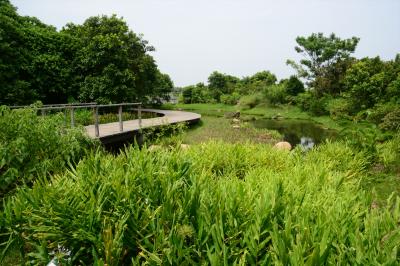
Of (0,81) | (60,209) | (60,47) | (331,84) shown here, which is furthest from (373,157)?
(331,84)

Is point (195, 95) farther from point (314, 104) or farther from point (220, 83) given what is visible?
point (314, 104)

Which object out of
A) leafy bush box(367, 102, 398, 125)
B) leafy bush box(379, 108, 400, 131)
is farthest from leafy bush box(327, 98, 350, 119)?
leafy bush box(379, 108, 400, 131)

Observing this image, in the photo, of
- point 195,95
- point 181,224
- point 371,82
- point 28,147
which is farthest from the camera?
point 195,95

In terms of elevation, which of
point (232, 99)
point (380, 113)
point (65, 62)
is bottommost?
point (380, 113)

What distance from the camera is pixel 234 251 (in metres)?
2.50

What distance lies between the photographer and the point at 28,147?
15.9 ft

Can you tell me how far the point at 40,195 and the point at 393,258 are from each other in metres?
2.90

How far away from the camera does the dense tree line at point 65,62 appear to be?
17828mm

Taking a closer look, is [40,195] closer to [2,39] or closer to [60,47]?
[2,39]

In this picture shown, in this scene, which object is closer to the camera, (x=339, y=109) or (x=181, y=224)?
(x=181, y=224)

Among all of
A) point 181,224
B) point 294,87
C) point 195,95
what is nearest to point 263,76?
point 195,95

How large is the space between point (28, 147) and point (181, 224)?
3.20 metres

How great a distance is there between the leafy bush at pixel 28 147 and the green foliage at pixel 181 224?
4.76ft

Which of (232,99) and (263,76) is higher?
(263,76)
